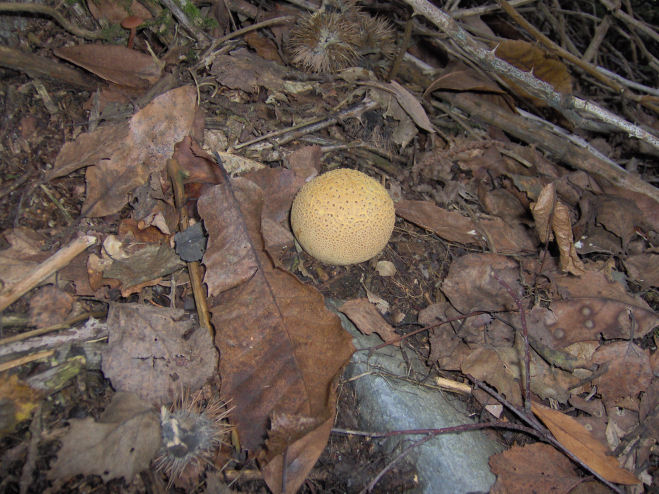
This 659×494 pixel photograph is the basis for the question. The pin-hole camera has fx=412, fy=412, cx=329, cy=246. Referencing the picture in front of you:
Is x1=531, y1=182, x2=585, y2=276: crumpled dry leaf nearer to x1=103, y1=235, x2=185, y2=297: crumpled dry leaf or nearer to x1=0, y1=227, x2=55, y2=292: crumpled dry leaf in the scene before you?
x1=103, y1=235, x2=185, y2=297: crumpled dry leaf

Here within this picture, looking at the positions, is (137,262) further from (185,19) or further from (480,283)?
(480,283)

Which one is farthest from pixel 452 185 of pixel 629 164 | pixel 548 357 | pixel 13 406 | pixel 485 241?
pixel 13 406

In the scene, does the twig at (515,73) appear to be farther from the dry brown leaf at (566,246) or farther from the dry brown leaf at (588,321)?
the dry brown leaf at (588,321)

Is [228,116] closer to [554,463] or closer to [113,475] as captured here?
→ [113,475]

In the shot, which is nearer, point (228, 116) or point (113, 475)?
point (113, 475)

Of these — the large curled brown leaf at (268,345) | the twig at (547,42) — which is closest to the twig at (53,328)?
the large curled brown leaf at (268,345)

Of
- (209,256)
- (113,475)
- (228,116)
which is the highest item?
(228,116)
